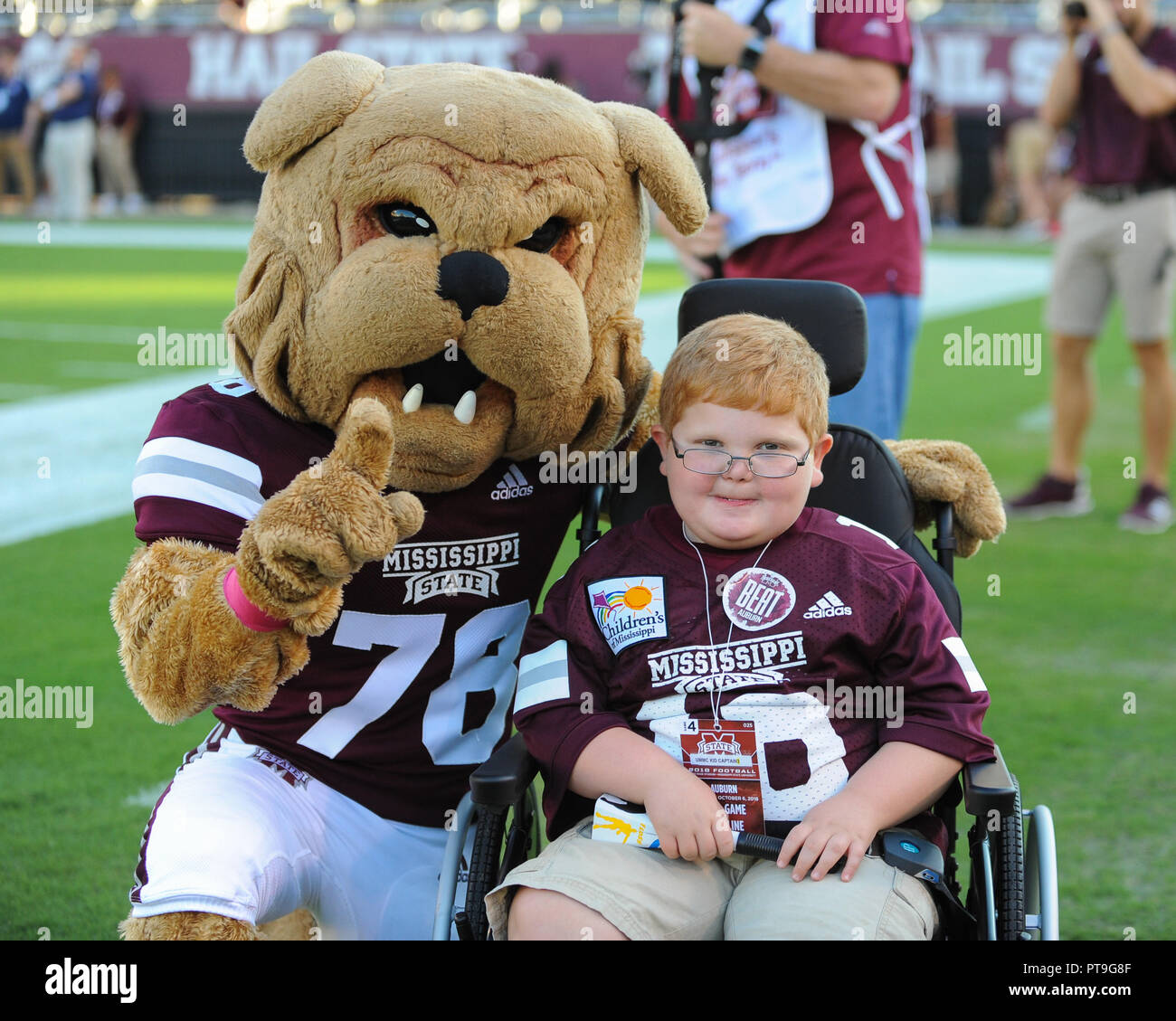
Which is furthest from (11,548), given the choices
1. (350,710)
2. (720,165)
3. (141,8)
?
(141,8)

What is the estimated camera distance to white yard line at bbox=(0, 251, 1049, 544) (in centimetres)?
659

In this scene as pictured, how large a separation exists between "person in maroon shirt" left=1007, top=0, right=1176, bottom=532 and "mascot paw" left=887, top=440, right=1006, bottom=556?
13.6 ft

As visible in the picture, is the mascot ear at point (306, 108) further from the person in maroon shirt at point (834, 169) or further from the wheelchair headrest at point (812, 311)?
the person in maroon shirt at point (834, 169)

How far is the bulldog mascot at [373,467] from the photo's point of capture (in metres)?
2.22

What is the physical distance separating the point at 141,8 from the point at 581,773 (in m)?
30.1

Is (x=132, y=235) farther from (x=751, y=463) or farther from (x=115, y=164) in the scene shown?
(x=751, y=463)

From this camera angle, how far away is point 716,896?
231 centimetres

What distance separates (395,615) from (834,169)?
6.38 feet

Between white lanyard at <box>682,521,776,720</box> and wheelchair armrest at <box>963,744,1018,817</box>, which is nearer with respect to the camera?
wheelchair armrest at <box>963,744,1018,817</box>
